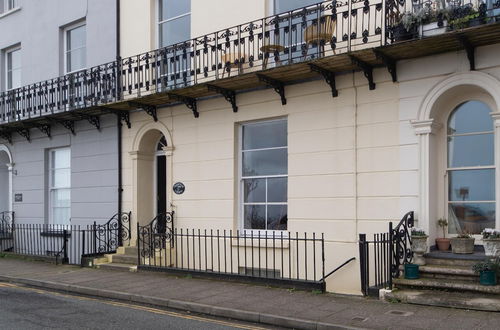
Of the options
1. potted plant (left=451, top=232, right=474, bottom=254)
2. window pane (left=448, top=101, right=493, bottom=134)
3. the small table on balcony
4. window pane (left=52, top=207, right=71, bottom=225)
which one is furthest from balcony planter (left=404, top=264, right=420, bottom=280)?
window pane (left=52, top=207, right=71, bottom=225)

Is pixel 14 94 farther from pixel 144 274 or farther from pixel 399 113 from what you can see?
pixel 399 113

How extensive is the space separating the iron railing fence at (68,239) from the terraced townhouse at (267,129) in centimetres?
14

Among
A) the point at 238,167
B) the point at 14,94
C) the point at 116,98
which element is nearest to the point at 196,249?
the point at 238,167

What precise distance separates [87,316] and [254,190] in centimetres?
493

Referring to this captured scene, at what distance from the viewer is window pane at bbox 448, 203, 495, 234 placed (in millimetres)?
9445

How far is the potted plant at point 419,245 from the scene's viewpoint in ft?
30.0

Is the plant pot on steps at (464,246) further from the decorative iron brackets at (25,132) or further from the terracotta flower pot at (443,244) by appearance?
the decorative iron brackets at (25,132)

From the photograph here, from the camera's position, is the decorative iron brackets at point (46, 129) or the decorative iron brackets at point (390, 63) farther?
the decorative iron brackets at point (46, 129)

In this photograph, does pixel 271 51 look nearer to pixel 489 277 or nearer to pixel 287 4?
pixel 287 4

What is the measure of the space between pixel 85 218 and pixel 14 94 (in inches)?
194

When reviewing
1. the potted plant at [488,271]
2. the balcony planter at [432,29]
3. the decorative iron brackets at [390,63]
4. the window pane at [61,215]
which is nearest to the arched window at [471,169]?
the decorative iron brackets at [390,63]

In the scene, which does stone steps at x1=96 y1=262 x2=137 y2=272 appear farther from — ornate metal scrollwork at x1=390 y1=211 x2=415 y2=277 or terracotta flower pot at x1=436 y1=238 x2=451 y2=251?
terracotta flower pot at x1=436 y1=238 x2=451 y2=251

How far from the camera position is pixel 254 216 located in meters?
12.4

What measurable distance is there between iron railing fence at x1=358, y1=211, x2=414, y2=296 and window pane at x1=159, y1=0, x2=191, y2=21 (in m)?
7.69
